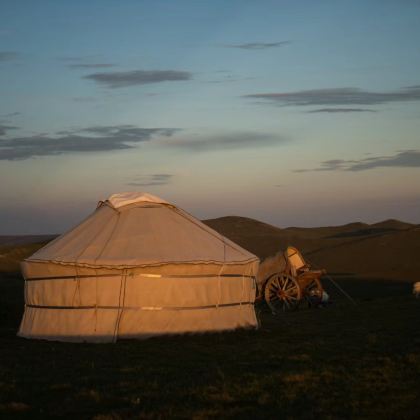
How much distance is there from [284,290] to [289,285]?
0.21 meters

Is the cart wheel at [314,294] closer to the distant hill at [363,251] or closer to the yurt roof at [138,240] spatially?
the yurt roof at [138,240]

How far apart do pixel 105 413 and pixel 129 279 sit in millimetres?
6589

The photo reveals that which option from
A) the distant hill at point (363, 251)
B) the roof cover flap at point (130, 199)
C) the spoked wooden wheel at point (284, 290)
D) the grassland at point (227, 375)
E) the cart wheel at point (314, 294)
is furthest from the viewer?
the distant hill at point (363, 251)

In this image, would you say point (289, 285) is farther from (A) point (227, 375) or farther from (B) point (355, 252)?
(B) point (355, 252)

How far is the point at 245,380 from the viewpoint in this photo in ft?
29.3

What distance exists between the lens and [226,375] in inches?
369

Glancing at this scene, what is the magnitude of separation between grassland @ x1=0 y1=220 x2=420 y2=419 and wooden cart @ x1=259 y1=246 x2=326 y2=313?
14.9 feet

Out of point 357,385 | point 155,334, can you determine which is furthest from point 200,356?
point 357,385

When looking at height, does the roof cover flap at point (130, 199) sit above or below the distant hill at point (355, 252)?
above

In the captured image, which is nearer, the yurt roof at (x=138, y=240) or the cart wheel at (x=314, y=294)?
the yurt roof at (x=138, y=240)

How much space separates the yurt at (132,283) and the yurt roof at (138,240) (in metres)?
0.02

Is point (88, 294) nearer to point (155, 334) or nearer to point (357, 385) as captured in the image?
point (155, 334)

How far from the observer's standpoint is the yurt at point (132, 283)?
45.5 feet

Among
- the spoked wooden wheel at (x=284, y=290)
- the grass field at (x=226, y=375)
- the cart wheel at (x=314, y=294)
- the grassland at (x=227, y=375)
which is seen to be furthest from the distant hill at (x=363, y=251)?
the grass field at (x=226, y=375)
